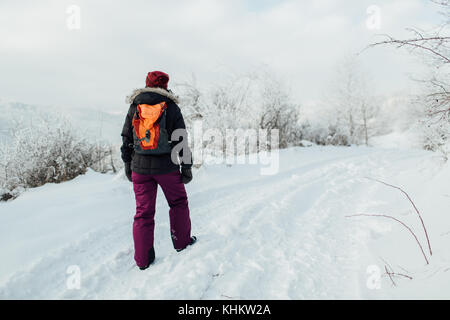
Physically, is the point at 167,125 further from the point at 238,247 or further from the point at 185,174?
the point at 238,247

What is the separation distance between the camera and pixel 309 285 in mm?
2051

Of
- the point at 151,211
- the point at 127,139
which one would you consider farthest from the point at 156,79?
the point at 151,211

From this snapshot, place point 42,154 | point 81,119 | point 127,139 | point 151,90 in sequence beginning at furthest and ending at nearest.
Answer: point 81,119 → point 42,154 → point 127,139 → point 151,90

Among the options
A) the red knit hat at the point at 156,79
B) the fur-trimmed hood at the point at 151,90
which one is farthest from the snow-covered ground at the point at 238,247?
the red knit hat at the point at 156,79

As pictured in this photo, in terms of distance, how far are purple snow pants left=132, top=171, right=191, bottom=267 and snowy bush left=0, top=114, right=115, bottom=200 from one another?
415 cm

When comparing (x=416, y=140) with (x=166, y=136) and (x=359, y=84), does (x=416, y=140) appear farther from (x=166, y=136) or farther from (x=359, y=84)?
(x=166, y=136)

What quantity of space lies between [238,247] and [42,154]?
580cm

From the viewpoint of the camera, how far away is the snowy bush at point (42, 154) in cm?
577

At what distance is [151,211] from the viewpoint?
2.52 m

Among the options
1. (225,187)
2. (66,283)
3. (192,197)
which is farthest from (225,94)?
(66,283)

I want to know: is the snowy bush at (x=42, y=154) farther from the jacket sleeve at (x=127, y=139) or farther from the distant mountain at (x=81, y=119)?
the jacket sleeve at (x=127, y=139)

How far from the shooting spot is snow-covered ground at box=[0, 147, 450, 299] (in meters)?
2.01

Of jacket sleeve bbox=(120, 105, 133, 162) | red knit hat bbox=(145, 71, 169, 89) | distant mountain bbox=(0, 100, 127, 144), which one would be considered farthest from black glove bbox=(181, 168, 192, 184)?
distant mountain bbox=(0, 100, 127, 144)

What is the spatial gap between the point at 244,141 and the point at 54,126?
242 inches
